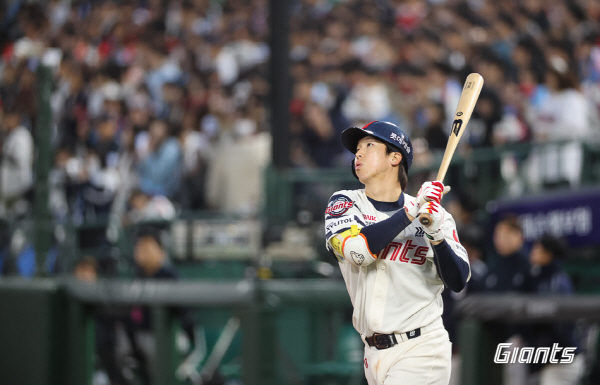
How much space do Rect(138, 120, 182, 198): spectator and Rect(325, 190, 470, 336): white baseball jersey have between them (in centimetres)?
661

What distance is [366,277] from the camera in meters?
3.32

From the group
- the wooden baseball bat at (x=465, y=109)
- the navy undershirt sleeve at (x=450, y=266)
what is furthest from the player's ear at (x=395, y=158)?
the navy undershirt sleeve at (x=450, y=266)

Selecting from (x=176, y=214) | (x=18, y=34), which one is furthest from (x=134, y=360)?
(x=18, y=34)

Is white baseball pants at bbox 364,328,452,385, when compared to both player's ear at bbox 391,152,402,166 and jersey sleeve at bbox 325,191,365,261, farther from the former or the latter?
player's ear at bbox 391,152,402,166

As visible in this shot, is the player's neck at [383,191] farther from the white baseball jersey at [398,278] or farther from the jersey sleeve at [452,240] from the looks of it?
the jersey sleeve at [452,240]

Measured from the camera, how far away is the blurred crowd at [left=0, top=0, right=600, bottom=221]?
28.7 ft

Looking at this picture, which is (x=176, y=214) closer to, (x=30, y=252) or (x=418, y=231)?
(x=30, y=252)

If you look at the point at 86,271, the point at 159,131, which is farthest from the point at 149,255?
the point at 159,131

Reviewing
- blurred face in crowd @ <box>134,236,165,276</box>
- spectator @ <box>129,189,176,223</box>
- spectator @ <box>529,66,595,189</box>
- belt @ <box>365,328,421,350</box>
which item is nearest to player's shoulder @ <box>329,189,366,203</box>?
belt @ <box>365,328,421,350</box>

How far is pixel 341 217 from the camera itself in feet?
10.6

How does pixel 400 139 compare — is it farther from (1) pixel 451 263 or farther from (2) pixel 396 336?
→ (2) pixel 396 336

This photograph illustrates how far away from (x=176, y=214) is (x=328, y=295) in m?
4.55

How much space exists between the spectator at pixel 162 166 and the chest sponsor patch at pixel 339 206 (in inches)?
258

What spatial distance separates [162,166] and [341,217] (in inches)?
266
